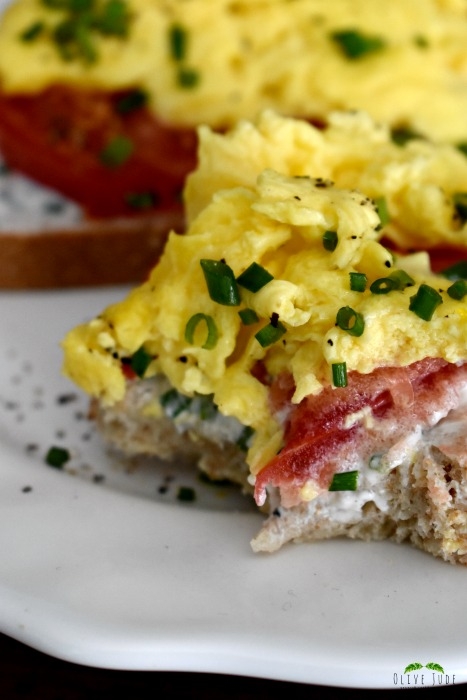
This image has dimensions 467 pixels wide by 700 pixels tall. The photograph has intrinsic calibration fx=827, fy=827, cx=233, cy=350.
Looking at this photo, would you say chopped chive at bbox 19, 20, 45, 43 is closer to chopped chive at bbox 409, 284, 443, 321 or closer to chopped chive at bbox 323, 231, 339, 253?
Result: chopped chive at bbox 323, 231, 339, 253

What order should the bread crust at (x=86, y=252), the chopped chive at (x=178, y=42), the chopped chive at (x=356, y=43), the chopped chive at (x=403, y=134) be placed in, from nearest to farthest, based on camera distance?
the chopped chive at (x=403, y=134) → the chopped chive at (x=356, y=43) → the chopped chive at (x=178, y=42) → the bread crust at (x=86, y=252)

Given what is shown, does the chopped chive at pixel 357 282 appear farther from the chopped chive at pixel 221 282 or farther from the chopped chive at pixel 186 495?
the chopped chive at pixel 186 495

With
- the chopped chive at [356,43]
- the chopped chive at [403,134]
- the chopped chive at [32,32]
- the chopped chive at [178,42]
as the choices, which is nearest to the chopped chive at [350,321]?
the chopped chive at [403,134]

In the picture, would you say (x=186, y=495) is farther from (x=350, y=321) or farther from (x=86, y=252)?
(x=86, y=252)

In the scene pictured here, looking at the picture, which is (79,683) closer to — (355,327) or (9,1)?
(355,327)

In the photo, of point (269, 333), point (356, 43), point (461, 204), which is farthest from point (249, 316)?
point (356, 43)

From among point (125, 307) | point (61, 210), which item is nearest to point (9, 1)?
point (61, 210)

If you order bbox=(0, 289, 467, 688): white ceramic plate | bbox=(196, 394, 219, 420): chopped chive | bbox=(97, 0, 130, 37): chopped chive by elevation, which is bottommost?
bbox=(0, 289, 467, 688): white ceramic plate

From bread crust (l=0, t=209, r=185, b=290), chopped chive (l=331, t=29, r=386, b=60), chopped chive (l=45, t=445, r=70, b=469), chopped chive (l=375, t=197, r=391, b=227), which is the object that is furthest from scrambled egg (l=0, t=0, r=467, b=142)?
chopped chive (l=45, t=445, r=70, b=469)
